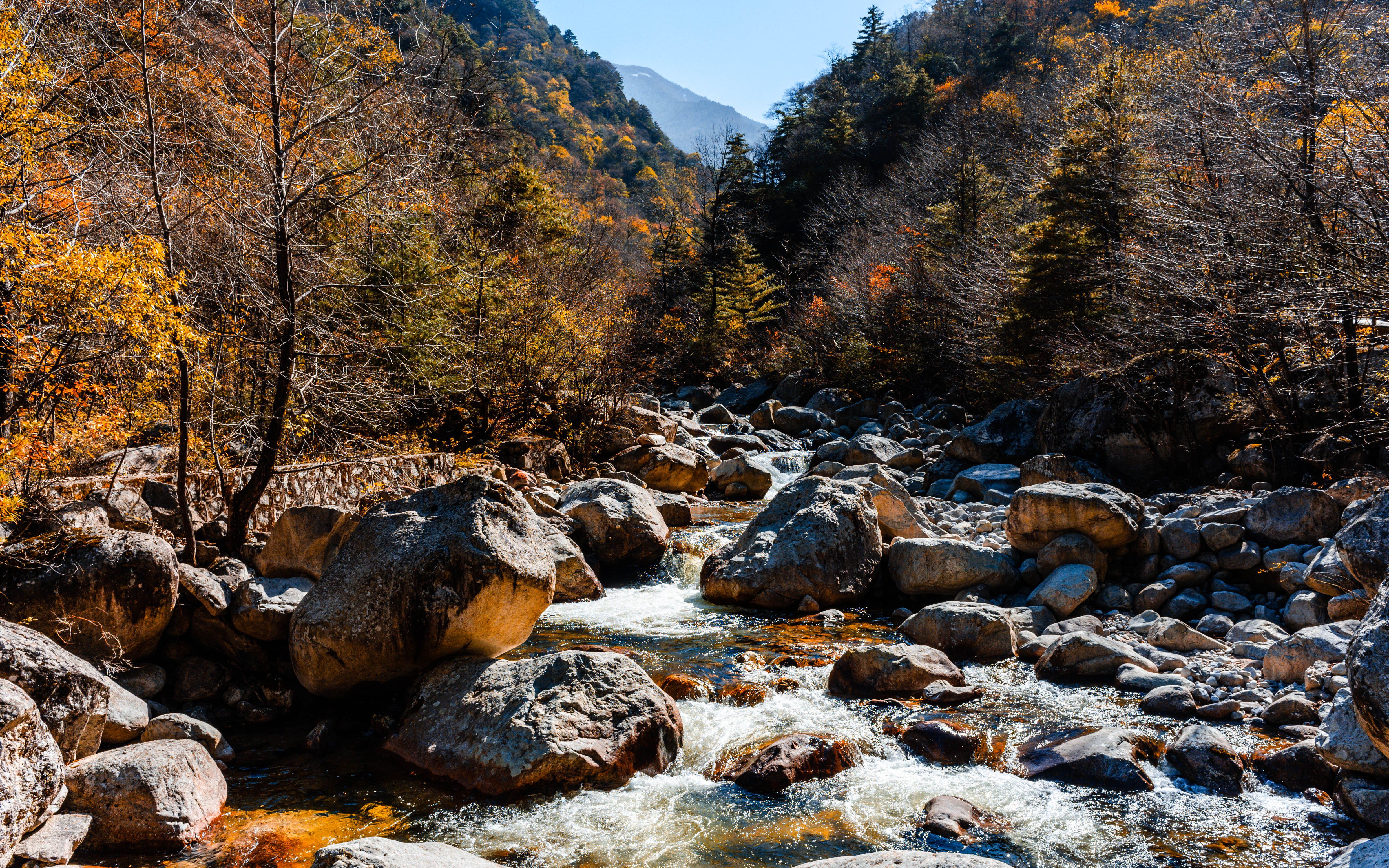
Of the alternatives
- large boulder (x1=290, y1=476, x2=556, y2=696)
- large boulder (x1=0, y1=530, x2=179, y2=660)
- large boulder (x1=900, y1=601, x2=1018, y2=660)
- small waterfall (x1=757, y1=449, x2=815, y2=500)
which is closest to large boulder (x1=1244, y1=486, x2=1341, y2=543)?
large boulder (x1=900, y1=601, x2=1018, y2=660)

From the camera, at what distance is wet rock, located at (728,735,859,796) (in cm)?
532

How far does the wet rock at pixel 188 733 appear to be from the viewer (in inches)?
207

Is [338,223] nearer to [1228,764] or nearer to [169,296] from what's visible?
[169,296]

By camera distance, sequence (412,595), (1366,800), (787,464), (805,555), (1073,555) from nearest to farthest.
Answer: (1366,800), (412,595), (1073,555), (805,555), (787,464)

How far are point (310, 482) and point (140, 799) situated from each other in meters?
5.19

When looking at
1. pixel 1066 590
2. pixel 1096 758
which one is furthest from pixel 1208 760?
pixel 1066 590

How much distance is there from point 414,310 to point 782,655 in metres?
7.18

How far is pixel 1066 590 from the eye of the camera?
8.76m

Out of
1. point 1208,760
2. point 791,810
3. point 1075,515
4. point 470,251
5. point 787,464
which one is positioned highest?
point 470,251

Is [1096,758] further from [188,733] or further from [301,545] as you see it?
[301,545]

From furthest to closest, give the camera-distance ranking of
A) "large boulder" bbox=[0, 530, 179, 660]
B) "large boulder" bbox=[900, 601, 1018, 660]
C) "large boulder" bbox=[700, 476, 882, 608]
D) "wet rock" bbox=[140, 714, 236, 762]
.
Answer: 1. "large boulder" bbox=[700, 476, 882, 608]
2. "large boulder" bbox=[900, 601, 1018, 660]
3. "large boulder" bbox=[0, 530, 179, 660]
4. "wet rock" bbox=[140, 714, 236, 762]

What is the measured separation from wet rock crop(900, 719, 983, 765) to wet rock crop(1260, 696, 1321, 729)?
2.19 meters

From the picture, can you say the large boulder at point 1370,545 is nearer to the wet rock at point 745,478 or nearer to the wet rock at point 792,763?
the wet rock at point 792,763

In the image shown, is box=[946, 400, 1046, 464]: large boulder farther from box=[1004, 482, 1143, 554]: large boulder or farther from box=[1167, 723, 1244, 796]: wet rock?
box=[1167, 723, 1244, 796]: wet rock
